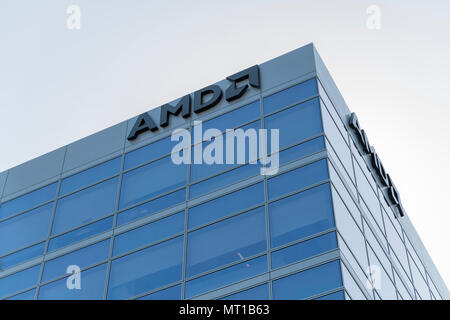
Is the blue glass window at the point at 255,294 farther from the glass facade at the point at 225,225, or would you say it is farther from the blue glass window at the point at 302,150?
the blue glass window at the point at 302,150

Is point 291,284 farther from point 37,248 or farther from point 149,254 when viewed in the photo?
point 37,248

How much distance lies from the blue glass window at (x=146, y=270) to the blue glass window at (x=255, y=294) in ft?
6.04

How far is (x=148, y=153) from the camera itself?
70.7ft

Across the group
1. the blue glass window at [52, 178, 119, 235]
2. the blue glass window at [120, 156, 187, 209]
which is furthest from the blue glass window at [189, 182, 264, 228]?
the blue glass window at [52, 178, 119, 235]

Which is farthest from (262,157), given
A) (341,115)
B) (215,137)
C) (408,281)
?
(408,281)

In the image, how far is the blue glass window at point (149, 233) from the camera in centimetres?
1911

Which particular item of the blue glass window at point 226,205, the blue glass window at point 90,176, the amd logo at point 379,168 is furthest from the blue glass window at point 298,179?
the blue glass window at point 90,176

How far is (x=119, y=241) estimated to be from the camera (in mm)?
19812

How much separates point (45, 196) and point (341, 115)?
9357mm

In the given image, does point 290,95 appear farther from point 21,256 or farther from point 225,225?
point 21,256

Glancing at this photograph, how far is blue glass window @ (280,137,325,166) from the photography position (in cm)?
1844

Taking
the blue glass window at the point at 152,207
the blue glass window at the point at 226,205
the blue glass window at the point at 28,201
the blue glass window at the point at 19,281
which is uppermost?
the blue glass window at the point at 28,201

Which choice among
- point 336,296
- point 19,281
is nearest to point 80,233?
point 19,281

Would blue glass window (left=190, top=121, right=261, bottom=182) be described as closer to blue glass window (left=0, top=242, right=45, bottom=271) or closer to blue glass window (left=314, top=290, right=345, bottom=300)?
blue glass window (left=314, top=290, right=345, bottom=300)
